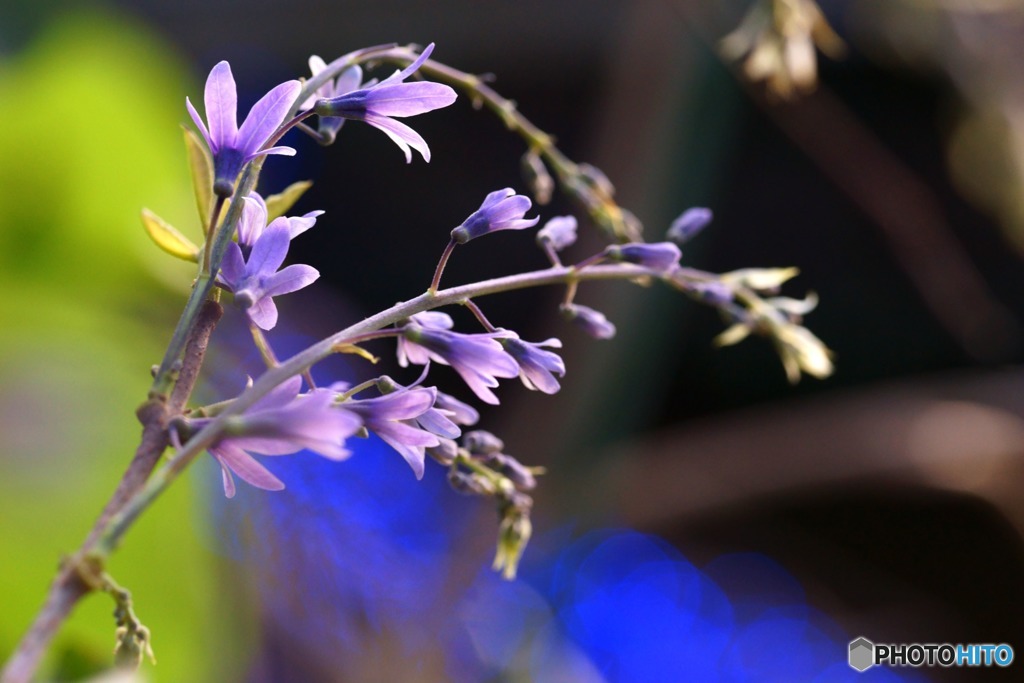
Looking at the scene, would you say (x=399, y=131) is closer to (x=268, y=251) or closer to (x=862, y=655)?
(x=268, y=251)

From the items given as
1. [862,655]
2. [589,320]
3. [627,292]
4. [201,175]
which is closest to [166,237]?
[201,175]

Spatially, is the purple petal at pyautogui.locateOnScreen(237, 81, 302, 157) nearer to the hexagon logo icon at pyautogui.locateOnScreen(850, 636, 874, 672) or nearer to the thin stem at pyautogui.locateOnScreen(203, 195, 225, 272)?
the thin stem at pyautogui.locateOnScreen(203, 195, 225, 272)

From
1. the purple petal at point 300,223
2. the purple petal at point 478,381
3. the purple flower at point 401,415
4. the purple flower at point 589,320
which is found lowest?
the purple flower at point 401,415

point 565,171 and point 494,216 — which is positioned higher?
point 565,171

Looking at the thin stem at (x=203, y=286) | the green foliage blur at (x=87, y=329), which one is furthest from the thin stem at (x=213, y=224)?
the green foliage blur at (x=87, y=329)

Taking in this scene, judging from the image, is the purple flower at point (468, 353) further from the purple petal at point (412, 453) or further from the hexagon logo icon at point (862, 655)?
the hexagon logo icon at point (862, 655)

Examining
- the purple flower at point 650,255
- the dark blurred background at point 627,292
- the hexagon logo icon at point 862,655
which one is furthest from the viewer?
the dark blurred background at point 627,292

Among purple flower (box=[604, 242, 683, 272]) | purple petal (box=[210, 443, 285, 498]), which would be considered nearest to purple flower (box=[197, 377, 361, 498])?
purple petal (box=[210, 443, 285, 498])
